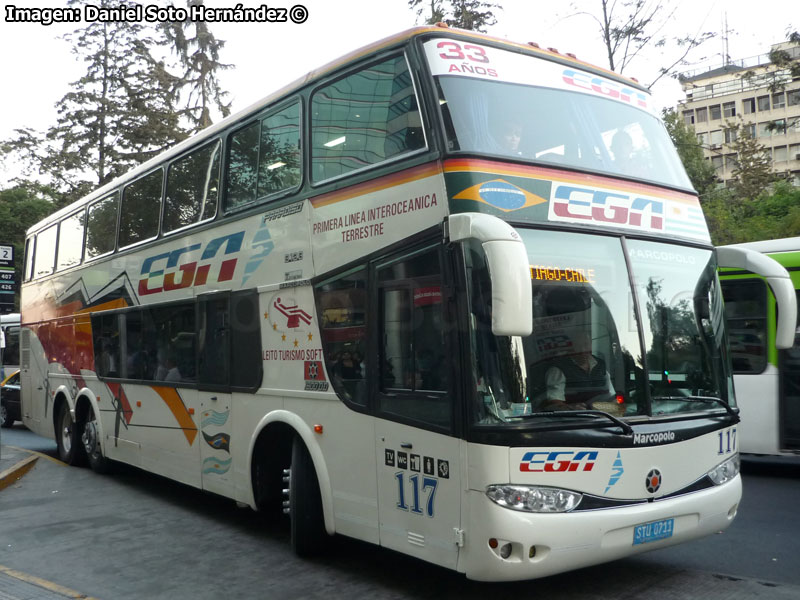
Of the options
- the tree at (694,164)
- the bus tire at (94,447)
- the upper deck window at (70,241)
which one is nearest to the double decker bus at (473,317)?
the bus tire at (94,447)

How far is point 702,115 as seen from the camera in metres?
83.8

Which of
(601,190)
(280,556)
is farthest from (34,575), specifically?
(601,190)

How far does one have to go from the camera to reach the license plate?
5199mm

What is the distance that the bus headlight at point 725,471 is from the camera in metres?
5.74

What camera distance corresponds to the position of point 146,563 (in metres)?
7.07

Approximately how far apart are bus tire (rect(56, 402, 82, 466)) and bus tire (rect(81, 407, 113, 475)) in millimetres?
350

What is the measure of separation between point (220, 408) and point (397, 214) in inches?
137

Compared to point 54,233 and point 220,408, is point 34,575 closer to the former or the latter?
point 220,408

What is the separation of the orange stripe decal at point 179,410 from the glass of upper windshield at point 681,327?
5.17 m

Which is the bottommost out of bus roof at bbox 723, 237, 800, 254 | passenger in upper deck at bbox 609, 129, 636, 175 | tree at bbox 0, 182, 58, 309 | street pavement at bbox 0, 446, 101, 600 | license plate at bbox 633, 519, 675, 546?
street pavement at bbox 0, 446, 101, 600

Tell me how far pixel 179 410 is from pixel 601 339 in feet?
18.0

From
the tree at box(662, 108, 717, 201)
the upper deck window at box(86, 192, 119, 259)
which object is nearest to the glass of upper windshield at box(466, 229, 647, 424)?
the upper deck window at box(86, 192, 119, 259)

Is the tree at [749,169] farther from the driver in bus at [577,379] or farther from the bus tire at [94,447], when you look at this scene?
the driver in bus at [577,379]

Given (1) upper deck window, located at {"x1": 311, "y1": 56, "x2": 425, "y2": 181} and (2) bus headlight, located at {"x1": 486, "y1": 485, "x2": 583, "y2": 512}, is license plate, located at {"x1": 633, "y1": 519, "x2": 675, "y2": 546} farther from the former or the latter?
(1) upper deck window, located at {"x1": 311, "y1": 56, "x2": 425, "y2": 181}
